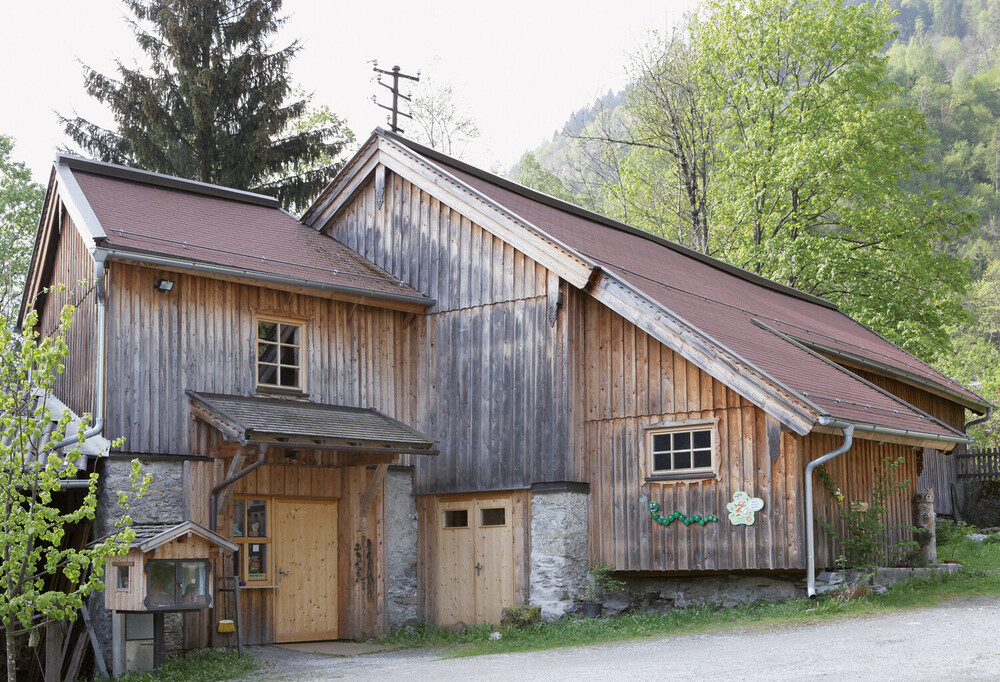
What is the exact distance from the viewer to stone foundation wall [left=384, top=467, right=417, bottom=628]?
16.2m

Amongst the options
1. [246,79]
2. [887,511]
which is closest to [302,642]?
[887,511]

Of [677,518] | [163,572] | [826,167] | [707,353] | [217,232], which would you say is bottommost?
[163,572]

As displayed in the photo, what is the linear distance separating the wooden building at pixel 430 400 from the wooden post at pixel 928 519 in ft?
1.00

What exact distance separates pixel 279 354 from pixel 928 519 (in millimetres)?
10209

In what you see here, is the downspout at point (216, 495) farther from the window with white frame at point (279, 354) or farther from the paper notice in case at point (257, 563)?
the window with white frame at point (279, 354)

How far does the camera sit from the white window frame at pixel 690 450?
1409 centimetres

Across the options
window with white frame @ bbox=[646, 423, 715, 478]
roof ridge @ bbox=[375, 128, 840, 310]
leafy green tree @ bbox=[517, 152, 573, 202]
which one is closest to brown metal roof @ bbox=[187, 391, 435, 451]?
window with white frame @ bbox=[646, 423, 715, 478]

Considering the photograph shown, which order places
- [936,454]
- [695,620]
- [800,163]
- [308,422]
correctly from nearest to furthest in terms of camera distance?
1. [695,620]
2. [308,422]
3. [936,454]
4. [800,163]

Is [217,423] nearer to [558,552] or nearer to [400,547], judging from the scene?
[400,547]

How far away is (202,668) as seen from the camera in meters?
12.4

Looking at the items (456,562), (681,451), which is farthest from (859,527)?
(456,562)

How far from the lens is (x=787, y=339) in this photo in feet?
57.7

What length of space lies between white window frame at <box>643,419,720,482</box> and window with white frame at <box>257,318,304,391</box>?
16.8ft

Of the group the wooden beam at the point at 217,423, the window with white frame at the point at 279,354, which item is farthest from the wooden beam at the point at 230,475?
the window with white frame at the point at 279,354
